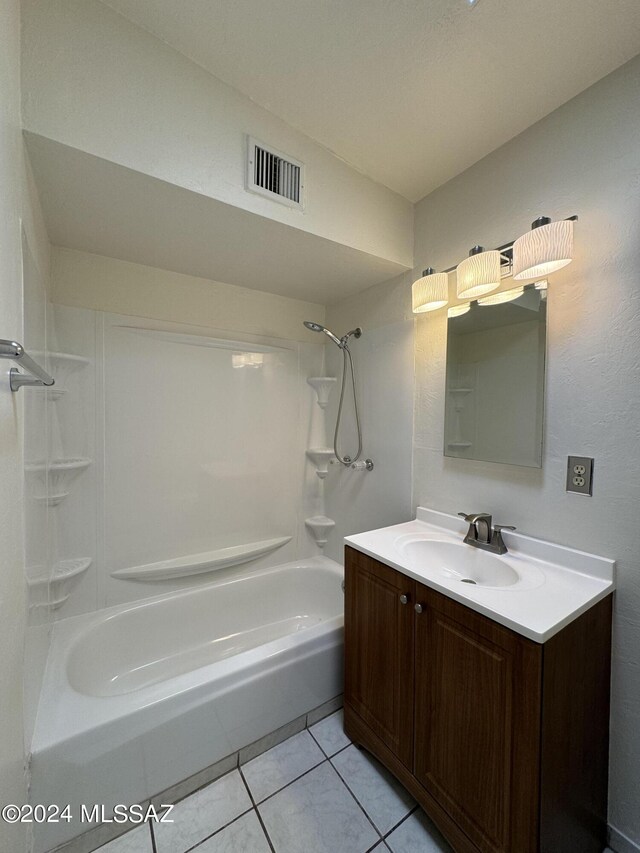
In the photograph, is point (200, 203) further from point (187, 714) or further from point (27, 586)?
point (187, 714)

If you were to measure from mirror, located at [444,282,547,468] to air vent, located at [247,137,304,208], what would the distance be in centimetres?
87

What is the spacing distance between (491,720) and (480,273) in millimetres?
1485

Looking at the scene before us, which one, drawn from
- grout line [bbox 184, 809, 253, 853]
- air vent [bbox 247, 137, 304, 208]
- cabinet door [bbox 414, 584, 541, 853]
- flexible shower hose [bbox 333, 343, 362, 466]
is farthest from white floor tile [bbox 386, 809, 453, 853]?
air vent [bbox 247, 137, 304, 208]

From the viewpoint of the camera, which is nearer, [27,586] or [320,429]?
[27,586]

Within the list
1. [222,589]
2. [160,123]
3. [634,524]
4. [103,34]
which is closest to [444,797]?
[634,524]

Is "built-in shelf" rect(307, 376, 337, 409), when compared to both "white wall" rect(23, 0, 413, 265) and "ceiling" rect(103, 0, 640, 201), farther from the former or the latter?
"ceiling" rect(103, 0, 640, 201)

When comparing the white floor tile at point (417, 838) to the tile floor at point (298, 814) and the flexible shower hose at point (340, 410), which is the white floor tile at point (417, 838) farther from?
the flexible shower hose at point (340, 410)

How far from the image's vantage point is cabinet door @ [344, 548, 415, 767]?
1182 mm

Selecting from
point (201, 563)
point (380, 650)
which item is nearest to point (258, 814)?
point (380, 650)

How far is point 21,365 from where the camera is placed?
0.71 m

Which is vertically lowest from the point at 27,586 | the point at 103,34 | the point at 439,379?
the point at 27,586

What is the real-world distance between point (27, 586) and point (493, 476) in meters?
1.72

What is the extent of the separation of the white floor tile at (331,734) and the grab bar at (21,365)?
1706 millimetres

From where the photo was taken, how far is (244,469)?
2127 mm
